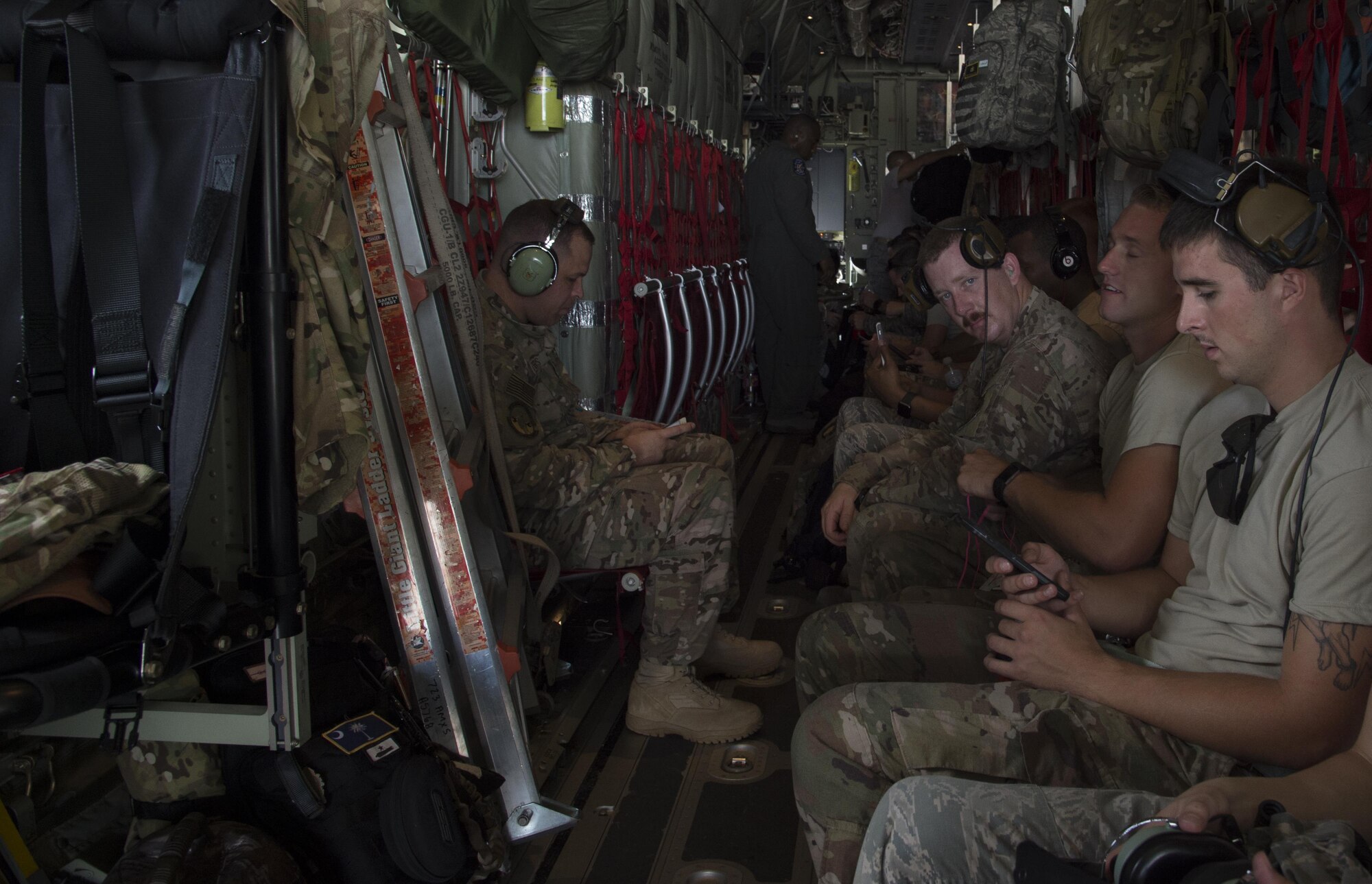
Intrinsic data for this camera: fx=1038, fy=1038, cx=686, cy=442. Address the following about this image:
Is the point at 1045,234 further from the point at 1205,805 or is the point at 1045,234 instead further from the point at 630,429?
the point at 1205,805

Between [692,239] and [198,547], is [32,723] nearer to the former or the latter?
[198,547]

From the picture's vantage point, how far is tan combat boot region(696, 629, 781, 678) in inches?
125

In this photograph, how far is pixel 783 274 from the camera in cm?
709

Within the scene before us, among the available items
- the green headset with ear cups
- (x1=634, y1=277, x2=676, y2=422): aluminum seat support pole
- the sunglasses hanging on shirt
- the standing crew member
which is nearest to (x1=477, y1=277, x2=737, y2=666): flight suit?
the green headset with ear cups

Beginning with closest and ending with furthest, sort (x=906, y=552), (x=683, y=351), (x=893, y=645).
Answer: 1. (x=893, y=645)
2. (x=906, y=552)
3. (x=683, y=351)

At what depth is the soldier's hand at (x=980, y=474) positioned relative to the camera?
240cm

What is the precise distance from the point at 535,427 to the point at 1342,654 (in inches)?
77.8

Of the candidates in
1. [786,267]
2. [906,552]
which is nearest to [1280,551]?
[906,552]

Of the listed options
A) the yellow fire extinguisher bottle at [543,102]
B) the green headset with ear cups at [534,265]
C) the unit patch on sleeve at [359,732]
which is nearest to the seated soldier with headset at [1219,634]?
the unit patch on sleeve at [359,732]

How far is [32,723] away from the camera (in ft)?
3.94

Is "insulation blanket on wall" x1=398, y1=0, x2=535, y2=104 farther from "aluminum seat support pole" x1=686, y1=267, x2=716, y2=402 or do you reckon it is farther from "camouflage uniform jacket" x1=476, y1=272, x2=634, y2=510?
"aluminum seat support pole" x1=686, y1=267, x2=716, y2=402

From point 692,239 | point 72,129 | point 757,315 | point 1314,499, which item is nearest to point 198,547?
point 72,129

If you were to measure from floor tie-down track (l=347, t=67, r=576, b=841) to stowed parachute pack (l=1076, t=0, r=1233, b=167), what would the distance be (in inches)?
81.6

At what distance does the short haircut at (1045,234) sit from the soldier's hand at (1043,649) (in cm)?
194
